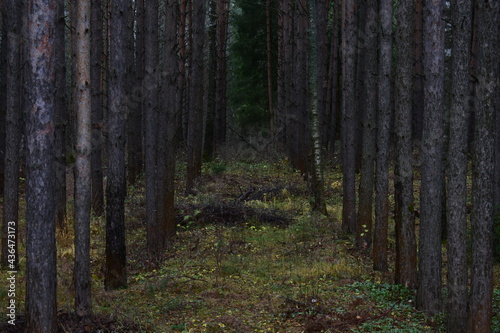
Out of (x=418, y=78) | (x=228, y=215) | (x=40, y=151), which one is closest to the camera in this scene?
(x=40, y=151)

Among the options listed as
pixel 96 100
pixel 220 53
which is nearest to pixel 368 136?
pixel 96 100

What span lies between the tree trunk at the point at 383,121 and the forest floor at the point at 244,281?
110cm

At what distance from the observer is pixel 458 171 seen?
7070 millimetres

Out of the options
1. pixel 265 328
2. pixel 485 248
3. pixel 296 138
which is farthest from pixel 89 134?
pixel 296 138

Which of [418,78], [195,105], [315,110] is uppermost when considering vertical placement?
[418,78]

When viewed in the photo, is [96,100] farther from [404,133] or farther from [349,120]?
[404,133]

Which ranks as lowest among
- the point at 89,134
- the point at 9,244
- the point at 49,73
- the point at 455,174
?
the point at 9,244

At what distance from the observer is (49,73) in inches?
227

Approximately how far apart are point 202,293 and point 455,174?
4.55 meters

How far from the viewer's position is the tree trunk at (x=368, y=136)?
1099 centimetres


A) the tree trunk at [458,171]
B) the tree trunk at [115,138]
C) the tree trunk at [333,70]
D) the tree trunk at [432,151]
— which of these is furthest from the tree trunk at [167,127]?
the tree trunk at [333,70]

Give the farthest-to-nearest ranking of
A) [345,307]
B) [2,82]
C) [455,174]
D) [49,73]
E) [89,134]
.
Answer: [2,82]
[345,307]
[89,134]
[455,174]
[49,73]

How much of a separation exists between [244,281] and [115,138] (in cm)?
352

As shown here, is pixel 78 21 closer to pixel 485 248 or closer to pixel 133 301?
pixel 133 301
